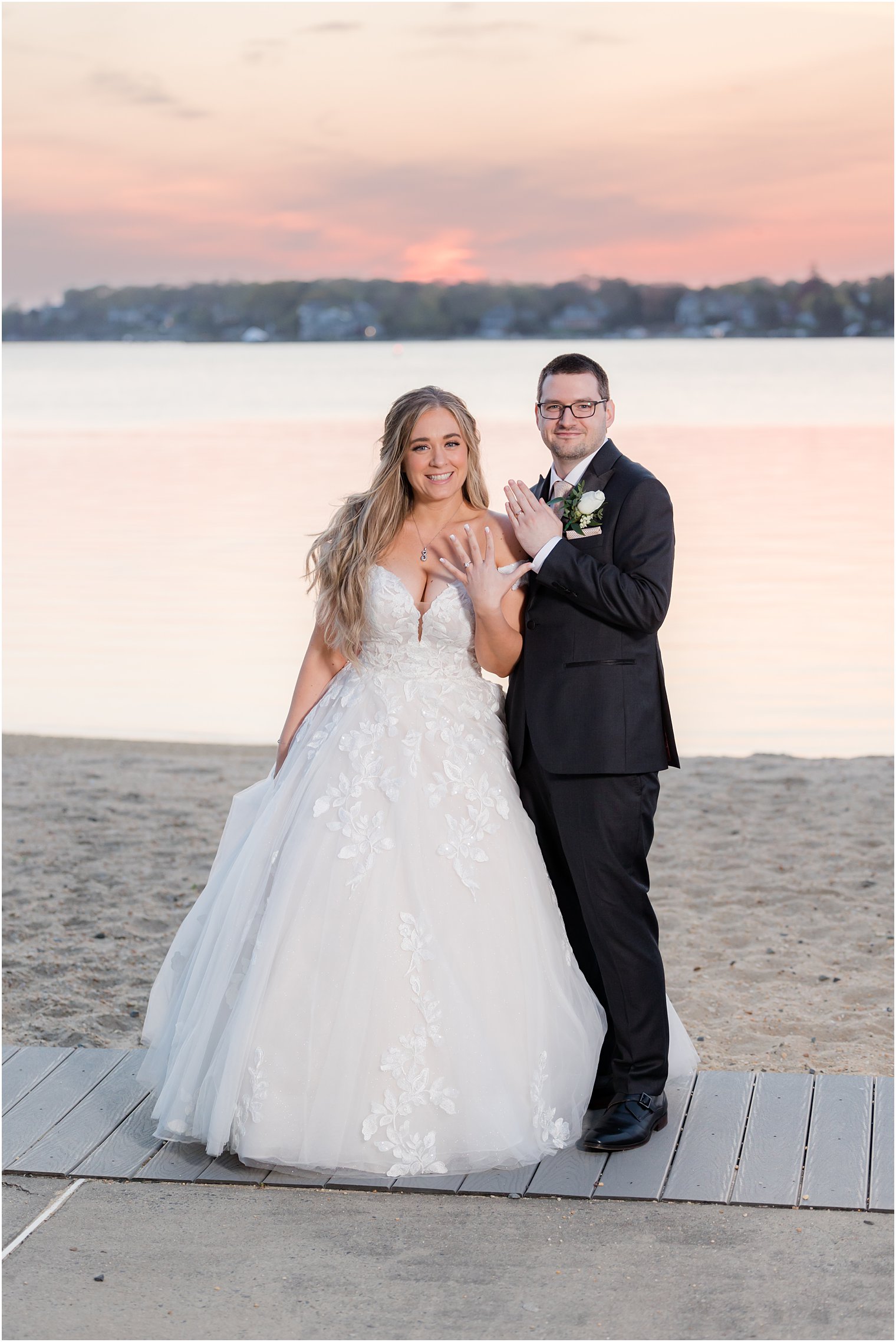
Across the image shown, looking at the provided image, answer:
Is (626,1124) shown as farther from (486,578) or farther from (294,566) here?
(294,566)

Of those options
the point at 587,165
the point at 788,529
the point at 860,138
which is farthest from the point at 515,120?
the point at 788,529

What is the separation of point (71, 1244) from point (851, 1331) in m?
1.83

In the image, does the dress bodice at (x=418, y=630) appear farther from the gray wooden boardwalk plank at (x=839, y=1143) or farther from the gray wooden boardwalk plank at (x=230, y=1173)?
the gray wooden boardwalk plank at (x=839, y=1143)

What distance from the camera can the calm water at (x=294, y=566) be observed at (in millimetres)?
12008

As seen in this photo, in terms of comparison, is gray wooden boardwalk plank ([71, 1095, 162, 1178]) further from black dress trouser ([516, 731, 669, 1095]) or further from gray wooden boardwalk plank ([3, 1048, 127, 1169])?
black dress trouser ([516, 731, 669, 1095])

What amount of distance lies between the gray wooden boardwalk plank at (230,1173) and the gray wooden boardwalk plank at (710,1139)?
107 cm

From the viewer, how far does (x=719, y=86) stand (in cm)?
3781

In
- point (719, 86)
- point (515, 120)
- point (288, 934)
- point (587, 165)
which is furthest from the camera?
point (587, 165)

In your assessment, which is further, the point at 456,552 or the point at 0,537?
the point at 0,537

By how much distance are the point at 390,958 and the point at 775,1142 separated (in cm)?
120

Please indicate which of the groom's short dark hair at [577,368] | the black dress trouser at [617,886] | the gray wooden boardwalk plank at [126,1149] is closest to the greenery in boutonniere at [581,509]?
the groom's short dark hair at [577,368]

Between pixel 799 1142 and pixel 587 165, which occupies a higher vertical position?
pixel 587 165

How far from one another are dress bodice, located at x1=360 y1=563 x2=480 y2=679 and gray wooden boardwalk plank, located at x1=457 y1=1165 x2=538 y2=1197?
1.36 meters

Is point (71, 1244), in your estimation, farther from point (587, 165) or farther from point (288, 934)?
point (587, 165)
